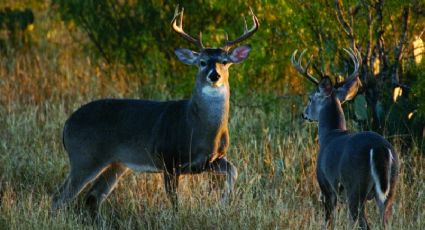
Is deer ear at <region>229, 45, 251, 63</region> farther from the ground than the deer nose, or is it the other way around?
deer ear at <region>229, 45, 251, 63</region>

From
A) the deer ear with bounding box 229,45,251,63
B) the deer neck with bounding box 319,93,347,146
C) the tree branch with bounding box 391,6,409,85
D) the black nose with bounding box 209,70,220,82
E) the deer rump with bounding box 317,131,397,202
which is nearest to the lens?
the deer rump with bounding box 317,131,397,202

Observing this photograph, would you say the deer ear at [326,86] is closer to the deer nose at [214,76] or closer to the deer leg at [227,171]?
the deer nose at [214,76]

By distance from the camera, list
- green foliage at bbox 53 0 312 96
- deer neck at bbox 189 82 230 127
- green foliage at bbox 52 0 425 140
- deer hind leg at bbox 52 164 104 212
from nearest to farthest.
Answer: deer neck at bbox 189 82 230 127 < deer hind leg at bbox 52 164 104 212 < green foliage at bbox 52 0 425 140 < green foliage at bbox 53 0 312 96

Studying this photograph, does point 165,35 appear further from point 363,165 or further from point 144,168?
point 363,165

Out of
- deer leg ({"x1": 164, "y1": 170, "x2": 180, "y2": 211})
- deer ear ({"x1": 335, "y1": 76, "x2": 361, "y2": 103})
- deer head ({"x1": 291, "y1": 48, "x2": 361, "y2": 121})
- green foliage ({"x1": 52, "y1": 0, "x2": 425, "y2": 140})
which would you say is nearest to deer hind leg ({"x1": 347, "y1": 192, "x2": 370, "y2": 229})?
deer head ({"x1": 291, "y1": 48, "x2": 361, "y2": 121})

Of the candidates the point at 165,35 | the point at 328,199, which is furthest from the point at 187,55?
the point at 165,35

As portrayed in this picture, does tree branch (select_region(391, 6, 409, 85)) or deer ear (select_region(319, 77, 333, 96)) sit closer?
deer ear (select_region(319, 77, 333, 96))

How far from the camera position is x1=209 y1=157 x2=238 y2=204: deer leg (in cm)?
826

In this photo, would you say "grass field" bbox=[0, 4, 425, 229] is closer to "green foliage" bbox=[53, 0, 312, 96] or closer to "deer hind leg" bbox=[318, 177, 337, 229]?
"deer hind leg" bbox=[318, 177, 337, 229]

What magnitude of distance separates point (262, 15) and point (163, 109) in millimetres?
2448

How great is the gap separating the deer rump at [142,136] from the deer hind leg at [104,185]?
0.22m

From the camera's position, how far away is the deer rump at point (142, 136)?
855cm

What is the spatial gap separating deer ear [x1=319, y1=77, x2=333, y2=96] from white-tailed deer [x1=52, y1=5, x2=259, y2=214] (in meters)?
0.82

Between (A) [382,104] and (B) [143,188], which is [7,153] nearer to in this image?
(B) [143,188]
